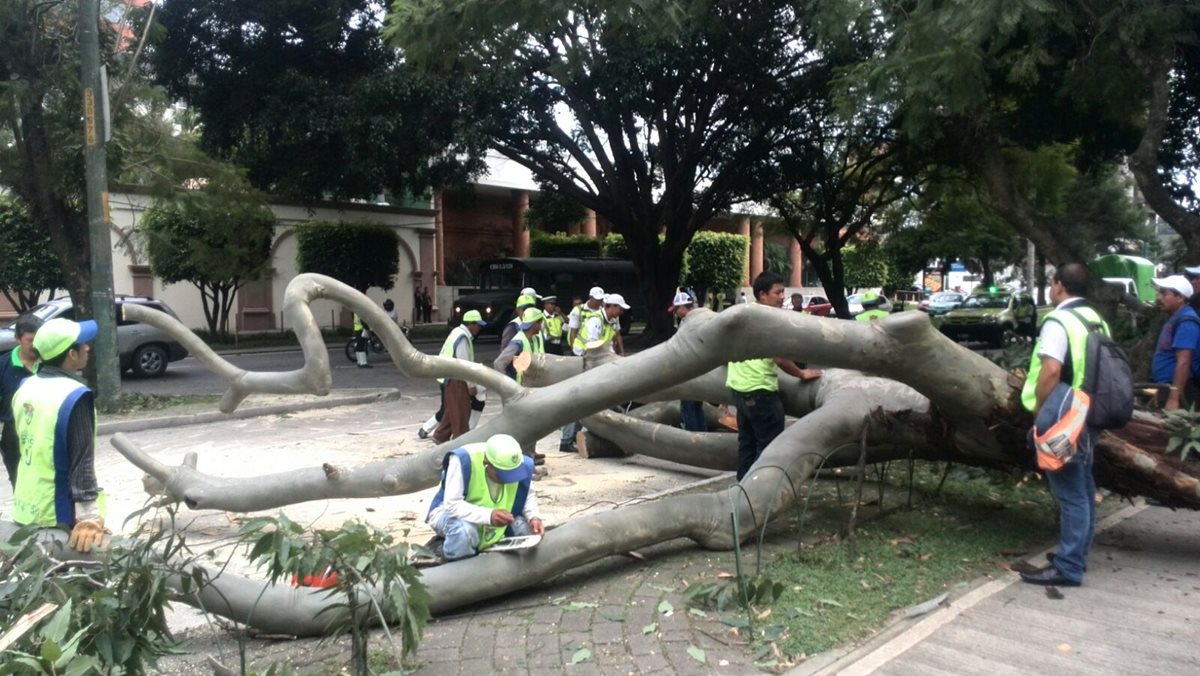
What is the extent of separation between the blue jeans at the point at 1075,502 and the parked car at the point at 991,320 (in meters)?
19.1

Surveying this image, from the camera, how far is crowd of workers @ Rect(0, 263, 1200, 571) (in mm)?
4117

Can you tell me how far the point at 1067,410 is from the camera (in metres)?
5.03

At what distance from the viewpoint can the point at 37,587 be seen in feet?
10.9

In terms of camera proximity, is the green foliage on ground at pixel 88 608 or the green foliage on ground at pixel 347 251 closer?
the green foliage on ground at pixel 88 608

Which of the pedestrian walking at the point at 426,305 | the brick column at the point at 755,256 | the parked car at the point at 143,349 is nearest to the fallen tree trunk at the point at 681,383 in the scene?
the parked car at the point at 143,349

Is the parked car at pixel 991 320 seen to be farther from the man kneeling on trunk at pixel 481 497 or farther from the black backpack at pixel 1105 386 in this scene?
the man kneeling on trunk at pixel 481 497

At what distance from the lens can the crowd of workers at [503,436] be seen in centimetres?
412

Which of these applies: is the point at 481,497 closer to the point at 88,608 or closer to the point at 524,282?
the point at 88,608

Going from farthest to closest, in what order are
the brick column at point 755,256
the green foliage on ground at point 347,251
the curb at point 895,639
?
the brick column at point 755,256
the green foliage on ground at point 347,251
the curb at point 895,639

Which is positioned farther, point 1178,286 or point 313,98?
point 313,98

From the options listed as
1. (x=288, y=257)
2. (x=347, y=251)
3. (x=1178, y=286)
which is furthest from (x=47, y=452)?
(x=288, y=257)

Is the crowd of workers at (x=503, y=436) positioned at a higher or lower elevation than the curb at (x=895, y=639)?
higher

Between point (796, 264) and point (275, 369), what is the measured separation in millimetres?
44001

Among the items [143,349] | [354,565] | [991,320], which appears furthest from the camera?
[991,320]
